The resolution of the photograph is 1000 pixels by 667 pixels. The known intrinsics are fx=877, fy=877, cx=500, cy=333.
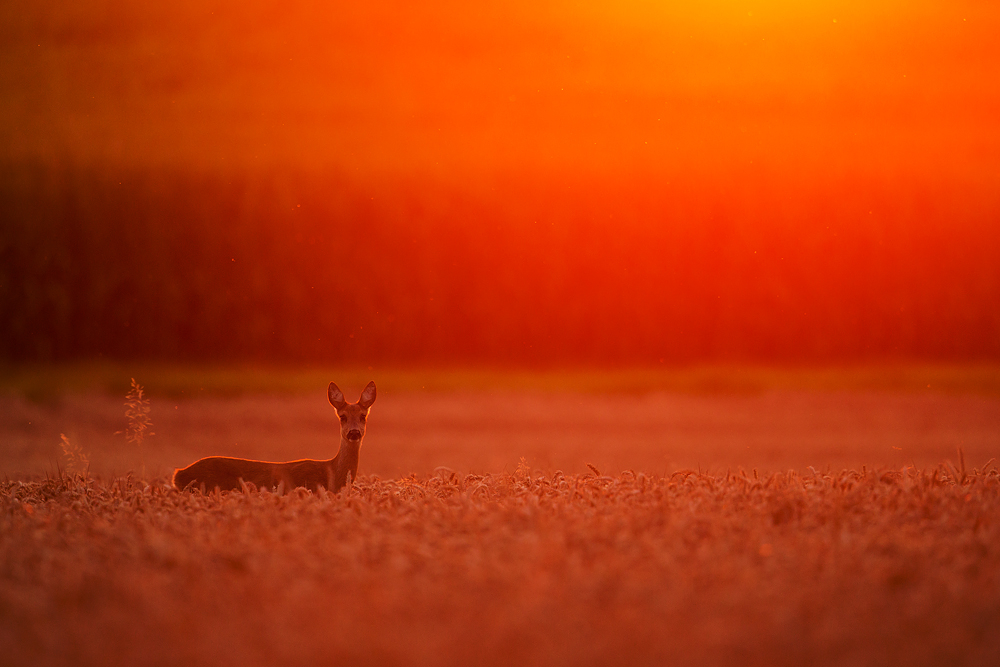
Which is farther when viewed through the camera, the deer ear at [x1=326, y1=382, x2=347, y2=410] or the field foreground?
the deer ear at [x1=326, y1=382, x2=347, y2=410]

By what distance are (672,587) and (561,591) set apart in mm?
315

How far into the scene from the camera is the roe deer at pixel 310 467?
540cm

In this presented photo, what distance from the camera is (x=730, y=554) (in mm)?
2842

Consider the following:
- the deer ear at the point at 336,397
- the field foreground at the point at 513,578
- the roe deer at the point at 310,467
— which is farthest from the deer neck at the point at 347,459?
the field foreground at the point at 513,578

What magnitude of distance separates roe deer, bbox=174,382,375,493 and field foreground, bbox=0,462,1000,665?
1.41 meters

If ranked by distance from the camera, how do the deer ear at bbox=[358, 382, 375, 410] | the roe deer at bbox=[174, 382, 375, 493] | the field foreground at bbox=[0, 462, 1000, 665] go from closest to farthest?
the field foreground at bbox=[0, 462, 1000, 665] → the roe deer at bbox=[174, 382, 375, 493] → the deer ear at bbox=[358, 382, 375, 410]

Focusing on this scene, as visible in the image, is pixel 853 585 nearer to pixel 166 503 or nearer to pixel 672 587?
pixel 672 587

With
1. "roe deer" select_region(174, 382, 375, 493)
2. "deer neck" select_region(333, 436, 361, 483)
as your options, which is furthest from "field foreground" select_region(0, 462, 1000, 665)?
"deer neck" select_region(333, 436, 361, 483)

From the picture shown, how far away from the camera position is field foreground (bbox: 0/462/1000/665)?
2068 millimetres

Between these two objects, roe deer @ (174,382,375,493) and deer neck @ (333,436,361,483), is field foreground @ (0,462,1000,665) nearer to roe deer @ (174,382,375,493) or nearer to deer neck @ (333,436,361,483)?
roe deer @ (174,382,375,493)

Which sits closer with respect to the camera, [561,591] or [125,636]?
[125,636]

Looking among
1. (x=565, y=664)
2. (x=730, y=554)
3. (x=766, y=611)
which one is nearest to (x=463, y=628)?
(x=565, y=664)

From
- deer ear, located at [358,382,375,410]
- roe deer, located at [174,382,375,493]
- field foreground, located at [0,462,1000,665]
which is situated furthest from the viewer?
deer ear, located at [358,382,375,410]

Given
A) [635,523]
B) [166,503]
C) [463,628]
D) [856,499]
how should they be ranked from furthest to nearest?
[166,503]
[856,499]
[635,523]
[463,628]
